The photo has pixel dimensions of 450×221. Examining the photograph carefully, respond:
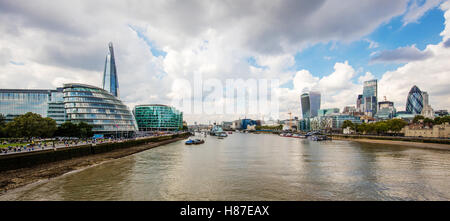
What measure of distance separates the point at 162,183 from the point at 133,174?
5.73m

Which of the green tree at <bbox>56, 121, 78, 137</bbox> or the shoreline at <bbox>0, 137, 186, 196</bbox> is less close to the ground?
the green tree at <bbox>56, 121, 78, 137</bbox>

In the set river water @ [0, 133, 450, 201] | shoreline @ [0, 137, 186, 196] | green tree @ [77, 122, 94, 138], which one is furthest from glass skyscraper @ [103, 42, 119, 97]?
river water @ [0, 133, 450, 201]

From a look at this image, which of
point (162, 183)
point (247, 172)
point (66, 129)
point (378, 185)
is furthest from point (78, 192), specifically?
point (66, 129)

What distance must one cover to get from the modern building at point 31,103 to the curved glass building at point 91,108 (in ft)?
62.0

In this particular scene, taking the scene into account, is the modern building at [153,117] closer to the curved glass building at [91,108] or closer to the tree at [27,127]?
the curved glass building at [91,108]

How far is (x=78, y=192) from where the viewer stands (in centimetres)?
1817

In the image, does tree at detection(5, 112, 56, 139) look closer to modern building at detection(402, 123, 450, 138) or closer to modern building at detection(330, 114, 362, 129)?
modern building at detection(402, 123, 450, 138)

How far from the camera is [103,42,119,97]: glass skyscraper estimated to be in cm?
16138

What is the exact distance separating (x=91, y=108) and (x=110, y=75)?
103330mm

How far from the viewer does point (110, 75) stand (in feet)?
534

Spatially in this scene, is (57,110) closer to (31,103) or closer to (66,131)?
(31,103)

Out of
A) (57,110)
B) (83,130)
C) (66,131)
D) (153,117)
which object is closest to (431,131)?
(83,130)

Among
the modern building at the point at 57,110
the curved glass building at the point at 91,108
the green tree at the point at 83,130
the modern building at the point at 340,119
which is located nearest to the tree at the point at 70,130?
the green tree at the point at 83,130

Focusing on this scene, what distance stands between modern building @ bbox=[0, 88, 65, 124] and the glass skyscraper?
72.8 m
